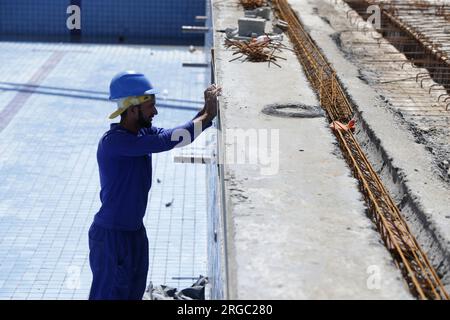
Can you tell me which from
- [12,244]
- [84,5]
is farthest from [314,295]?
[84,5]

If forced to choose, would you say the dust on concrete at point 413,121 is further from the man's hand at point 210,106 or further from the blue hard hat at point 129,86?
Result: the blue hard hat at point 129,86

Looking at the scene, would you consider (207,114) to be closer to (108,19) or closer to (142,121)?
(142,121)

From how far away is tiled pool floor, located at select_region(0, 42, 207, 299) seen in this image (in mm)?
6891

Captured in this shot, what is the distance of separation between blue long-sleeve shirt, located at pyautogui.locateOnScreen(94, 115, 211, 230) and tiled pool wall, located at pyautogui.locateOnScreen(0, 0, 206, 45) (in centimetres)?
1273

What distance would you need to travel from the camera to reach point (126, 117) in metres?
4.36

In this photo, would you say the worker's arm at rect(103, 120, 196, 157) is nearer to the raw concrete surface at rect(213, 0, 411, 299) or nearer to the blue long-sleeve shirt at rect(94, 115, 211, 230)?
the blue long-sleeve shirt at rect(94, 115, 211, 230)

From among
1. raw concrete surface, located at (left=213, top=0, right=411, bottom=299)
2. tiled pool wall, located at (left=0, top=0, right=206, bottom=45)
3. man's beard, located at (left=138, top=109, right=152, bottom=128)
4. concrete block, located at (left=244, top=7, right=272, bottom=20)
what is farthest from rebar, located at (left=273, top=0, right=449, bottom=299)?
tiled pool wall, located at (left=0, top=0, right=206, bottom=45)

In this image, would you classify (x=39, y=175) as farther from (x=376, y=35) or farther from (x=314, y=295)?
(x=314, y=295)

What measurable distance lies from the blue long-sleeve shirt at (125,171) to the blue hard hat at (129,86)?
0.18 metres

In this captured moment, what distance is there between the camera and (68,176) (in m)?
9.04

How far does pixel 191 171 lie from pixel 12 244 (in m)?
2.63

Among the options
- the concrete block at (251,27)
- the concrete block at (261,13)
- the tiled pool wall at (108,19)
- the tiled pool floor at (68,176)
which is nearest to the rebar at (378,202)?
the concrete block at (251,27)

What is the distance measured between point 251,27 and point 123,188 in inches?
179

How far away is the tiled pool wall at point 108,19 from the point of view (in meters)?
17.0
